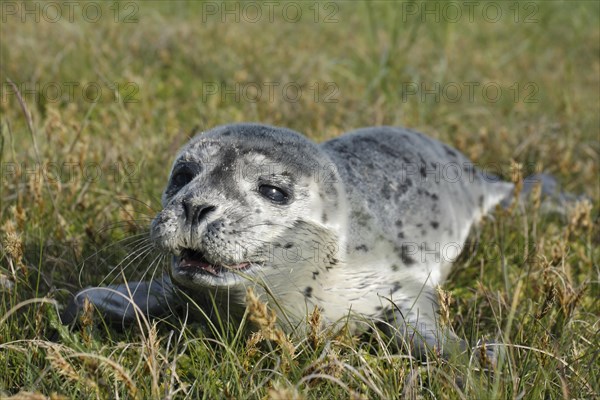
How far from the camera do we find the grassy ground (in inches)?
109

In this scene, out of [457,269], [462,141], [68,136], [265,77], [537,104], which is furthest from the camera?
[537,104]

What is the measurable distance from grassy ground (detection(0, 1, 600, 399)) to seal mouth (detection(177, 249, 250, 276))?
26 cm

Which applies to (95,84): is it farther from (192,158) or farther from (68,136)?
(192,158)

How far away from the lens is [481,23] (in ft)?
32.4

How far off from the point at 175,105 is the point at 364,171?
300 centimetres

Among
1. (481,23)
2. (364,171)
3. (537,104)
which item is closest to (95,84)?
(364,171)

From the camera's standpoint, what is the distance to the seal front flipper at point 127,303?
332cm
